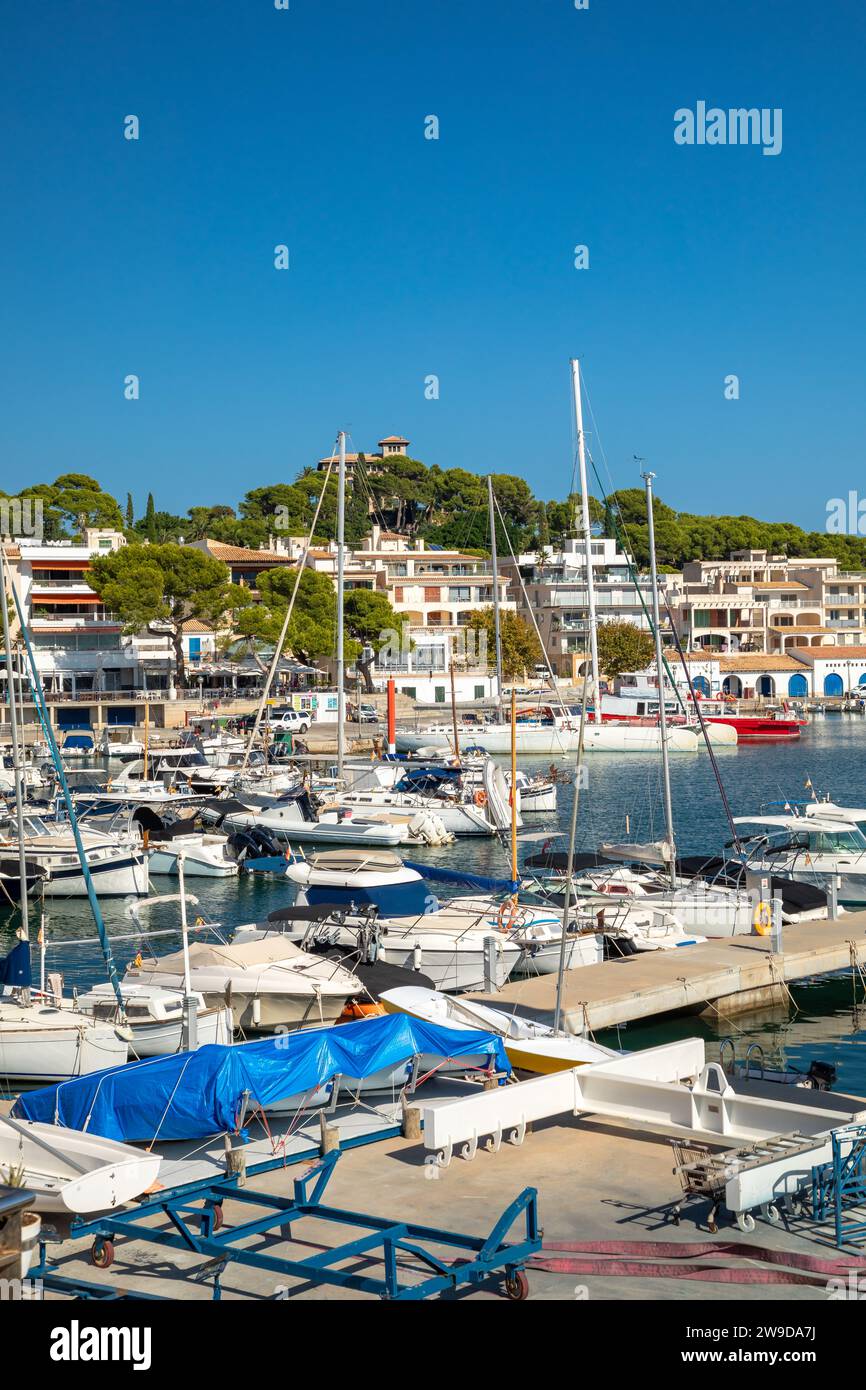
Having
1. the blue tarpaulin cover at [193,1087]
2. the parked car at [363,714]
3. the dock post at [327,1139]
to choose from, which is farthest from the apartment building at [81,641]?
the dock post at [327,1139]

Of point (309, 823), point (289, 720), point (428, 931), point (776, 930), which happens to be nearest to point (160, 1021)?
point (428, 931)

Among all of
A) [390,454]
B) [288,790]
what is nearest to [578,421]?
[288,790]

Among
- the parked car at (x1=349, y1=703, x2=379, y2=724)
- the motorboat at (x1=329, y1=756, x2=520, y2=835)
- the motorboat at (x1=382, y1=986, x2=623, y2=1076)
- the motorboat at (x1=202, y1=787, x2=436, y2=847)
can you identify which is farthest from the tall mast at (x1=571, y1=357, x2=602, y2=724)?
the motorboat at (x1=382, y1=986, x2=623, y2=1076)

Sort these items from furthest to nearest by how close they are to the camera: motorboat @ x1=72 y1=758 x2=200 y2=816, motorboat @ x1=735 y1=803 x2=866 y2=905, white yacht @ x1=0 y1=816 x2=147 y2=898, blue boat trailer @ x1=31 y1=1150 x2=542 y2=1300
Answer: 1. motorboat @ x1=72 y1=758 x2=200 y2=816
2. white yacht @ x1=0 y1=816 x2=147 y2=898
3. motorboat @ x1=735 y1=803 x2=866 y2=905
4. blue boat trailer @ x1=31 y1=1150 x2=542 y2=1300

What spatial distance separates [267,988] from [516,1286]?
11112 millimetres

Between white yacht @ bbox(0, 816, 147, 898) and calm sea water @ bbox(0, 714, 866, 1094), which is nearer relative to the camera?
calm sea water @ bbox(0, 714, 866, 1094)

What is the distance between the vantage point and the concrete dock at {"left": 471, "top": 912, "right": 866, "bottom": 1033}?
20469 millimetres

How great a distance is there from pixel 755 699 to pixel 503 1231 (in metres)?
96.6

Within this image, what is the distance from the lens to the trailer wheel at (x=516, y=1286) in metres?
9.80

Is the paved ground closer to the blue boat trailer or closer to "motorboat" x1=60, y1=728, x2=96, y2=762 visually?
the blue boat trailer

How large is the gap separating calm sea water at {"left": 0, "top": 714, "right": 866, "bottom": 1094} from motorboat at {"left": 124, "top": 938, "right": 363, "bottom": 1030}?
2413mm

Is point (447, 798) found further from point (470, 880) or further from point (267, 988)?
point (267, 988)

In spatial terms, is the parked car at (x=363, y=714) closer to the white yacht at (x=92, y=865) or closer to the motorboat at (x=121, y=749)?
the motorboat at (x=121, y=749)

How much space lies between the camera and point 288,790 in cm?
4706
